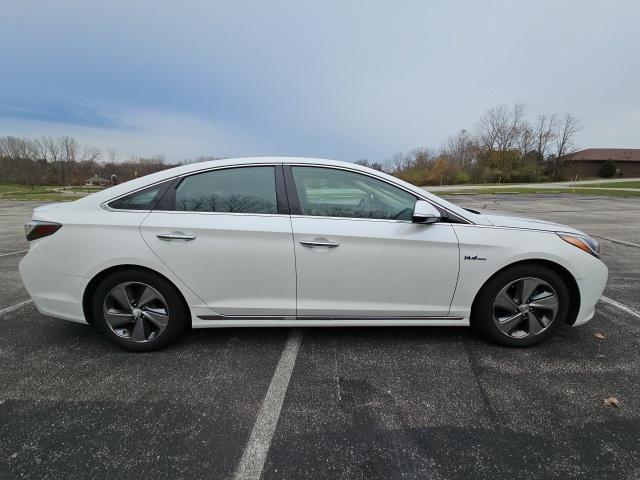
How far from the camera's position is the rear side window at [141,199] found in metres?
2.59

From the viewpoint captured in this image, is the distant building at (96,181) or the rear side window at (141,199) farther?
the distant building at (96,181)

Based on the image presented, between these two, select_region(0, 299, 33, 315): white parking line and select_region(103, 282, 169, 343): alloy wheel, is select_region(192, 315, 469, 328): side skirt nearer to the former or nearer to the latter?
select_region(103, 282, 169, 343): alloy wheel

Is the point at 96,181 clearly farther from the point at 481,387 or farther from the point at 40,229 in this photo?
the point at 481,387

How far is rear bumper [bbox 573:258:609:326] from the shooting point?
2.68 m

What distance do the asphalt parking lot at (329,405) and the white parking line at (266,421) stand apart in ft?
0.09

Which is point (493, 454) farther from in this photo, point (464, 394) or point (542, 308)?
point (542, 308)

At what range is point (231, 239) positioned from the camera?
2.48 m

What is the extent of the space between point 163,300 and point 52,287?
0.92m

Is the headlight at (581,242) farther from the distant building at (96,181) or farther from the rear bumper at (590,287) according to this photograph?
the distant building at (96,181)

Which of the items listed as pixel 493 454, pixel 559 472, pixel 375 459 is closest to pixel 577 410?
pixel 559 472

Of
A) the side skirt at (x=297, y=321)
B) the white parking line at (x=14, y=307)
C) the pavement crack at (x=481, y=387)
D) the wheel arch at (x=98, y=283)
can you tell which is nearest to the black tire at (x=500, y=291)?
the pavement crack at (x=481, y=387)

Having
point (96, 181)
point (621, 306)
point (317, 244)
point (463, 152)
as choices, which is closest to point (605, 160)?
point (463, 152)

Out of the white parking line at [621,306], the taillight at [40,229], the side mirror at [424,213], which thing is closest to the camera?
the side mirror at [424,213]

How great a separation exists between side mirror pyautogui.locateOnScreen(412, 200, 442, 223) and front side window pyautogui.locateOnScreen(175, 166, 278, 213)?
1090 millimetres
